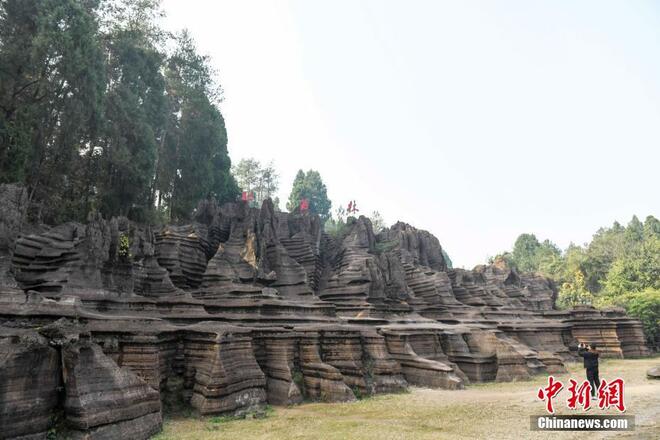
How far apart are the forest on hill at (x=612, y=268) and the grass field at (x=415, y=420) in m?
26.3

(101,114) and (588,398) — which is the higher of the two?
(101,114)

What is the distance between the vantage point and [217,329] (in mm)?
13953

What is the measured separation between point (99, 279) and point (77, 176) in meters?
17.0

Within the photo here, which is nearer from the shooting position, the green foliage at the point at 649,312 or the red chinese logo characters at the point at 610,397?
the red chinese logo characters at the point at 610,397

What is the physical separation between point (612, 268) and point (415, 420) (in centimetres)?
5419

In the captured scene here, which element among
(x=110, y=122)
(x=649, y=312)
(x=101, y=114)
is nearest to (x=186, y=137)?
(x=110, y=122)

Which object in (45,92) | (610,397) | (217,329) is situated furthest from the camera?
(45,92)

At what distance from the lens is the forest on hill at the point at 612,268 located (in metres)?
38.7

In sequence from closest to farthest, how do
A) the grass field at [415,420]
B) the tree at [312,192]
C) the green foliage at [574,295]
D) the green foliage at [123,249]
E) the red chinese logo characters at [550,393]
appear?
the grass field at [415,420]
the red chinese logo characters at [550,393]
the green foliage at [123,249]
the green foliage at [574,295]
the tree at [312,192]

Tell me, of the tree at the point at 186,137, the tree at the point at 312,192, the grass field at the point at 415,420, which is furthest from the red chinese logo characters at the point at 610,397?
the tree at the point at 312,192

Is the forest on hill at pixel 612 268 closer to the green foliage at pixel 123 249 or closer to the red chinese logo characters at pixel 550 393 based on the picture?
the red chinese logo characters at pixel 550 393

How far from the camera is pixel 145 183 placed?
1222 inches

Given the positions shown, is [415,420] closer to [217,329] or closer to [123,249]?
[217,329]

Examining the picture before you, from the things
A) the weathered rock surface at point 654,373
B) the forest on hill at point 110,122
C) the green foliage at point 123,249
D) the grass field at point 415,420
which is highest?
the forest on hill at point 110,122
